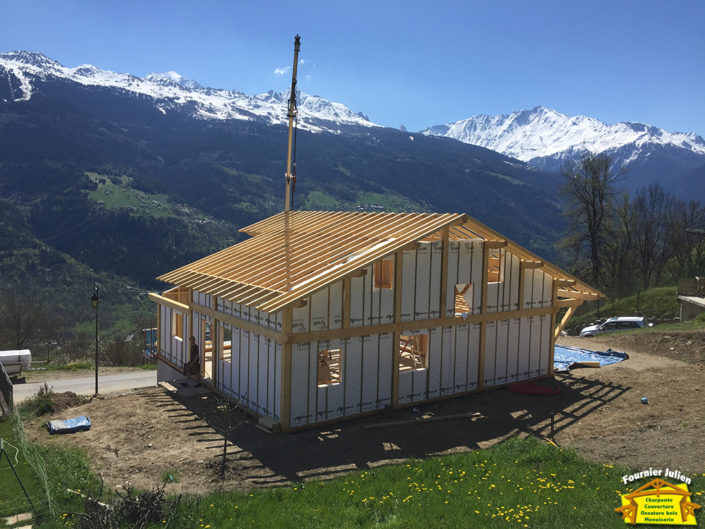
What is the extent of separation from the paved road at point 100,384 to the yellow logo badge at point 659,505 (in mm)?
16657

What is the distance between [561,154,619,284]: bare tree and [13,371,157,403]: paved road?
32792 millimetres

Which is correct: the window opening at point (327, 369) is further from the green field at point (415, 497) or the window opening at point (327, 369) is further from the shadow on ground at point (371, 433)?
the green field at point (415, 497)

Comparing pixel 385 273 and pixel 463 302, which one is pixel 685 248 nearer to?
pixel 463 302

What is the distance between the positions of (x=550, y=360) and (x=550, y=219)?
18407cm

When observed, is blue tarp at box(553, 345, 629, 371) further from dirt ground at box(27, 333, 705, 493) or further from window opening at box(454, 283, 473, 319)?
window opening at box(454, 283, 473, 319)

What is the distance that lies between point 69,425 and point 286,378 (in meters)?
5.27

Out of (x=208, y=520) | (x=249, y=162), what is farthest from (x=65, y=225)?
(x=208, y=520)

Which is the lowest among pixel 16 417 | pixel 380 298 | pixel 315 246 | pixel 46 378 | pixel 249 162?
pixel 46 378

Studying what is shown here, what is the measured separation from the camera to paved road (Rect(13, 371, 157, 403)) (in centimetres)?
2004

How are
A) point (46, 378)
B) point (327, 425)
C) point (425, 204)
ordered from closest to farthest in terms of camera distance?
point (327, 425) → point (46, 378) → point (425, 204)

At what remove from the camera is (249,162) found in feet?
629

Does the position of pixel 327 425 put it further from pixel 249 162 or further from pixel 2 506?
pixel 249 162

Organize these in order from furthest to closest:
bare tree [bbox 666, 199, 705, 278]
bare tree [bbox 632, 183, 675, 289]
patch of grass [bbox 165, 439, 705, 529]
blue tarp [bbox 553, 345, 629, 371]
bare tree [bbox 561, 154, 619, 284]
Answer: bare tree [bbox 632, 183, 675, 289] → bare tree [bbox 666, 199, 705, 278] → bare tree [bbox 561, 154, 619, 284] → blue tarp [bbox 553, 345, 629, 371] → patch of grass [bbox 165, 439, 705, 529]

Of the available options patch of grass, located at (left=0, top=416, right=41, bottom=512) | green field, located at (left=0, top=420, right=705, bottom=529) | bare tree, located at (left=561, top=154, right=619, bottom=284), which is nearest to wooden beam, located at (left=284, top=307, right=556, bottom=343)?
green field, located at (left=0, top=420, right=705, bottom=529)
